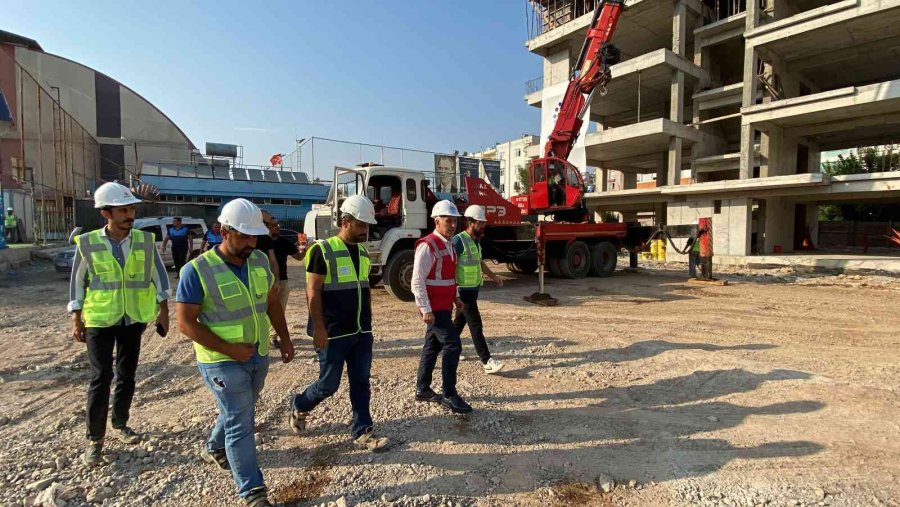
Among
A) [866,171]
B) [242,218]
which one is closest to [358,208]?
[242,218]

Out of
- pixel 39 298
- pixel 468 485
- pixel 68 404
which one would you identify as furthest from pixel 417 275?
pixel 39 298

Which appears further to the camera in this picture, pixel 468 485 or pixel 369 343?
pixel 369 343

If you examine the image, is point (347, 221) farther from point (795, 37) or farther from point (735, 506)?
point (795, 37)

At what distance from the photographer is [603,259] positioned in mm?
13102

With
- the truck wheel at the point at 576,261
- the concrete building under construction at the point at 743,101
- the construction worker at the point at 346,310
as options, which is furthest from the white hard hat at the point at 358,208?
the concrete building under construction at the point at 743,101

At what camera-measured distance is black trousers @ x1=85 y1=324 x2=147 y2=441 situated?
3.03 m

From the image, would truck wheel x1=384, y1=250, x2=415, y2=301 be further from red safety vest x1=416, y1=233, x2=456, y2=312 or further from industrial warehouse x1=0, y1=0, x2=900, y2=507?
red safety vest x1=416, y1=233, x2=456, y2=312

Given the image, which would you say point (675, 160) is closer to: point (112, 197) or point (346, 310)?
point (346, 310)

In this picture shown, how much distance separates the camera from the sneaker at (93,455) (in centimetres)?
296

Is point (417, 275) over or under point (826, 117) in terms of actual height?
under

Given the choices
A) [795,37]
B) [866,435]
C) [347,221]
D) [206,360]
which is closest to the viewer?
[206,360]

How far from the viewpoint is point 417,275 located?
3775 mm

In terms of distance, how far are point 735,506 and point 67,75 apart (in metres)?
43.7

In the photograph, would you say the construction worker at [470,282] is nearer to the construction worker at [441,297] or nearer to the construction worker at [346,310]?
the construction worker at [441,297]
